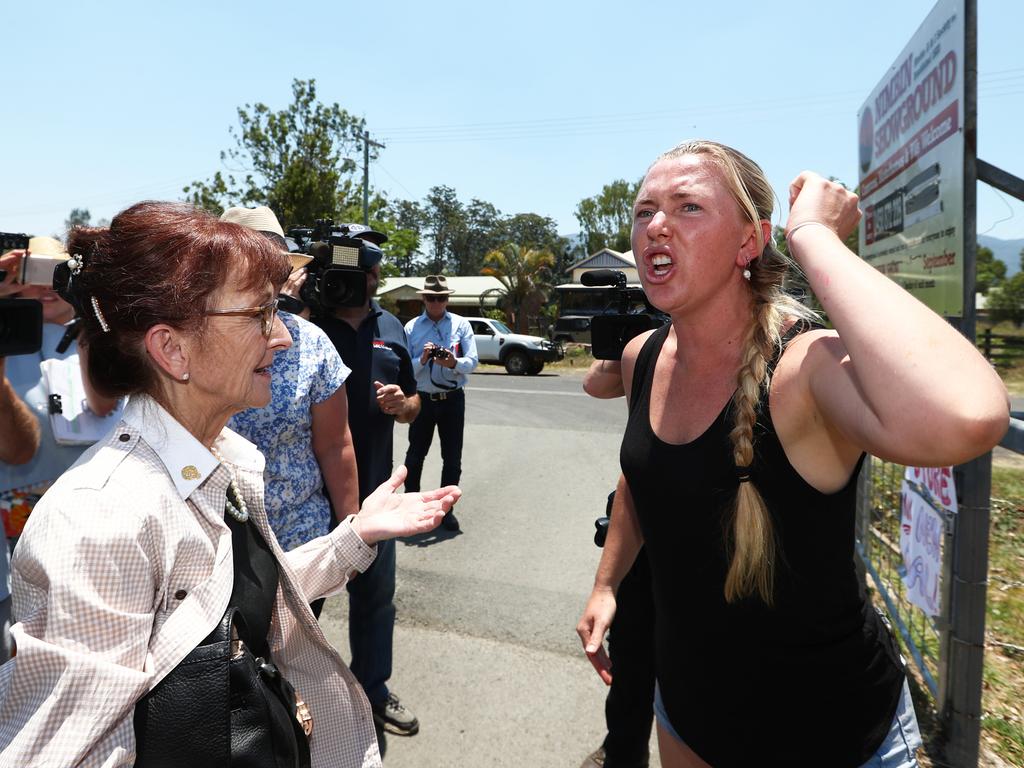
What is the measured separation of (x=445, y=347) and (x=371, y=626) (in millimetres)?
3626

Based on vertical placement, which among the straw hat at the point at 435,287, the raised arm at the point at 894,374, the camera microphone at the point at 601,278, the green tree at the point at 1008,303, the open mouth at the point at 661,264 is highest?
the green tree at the point at 1008,303

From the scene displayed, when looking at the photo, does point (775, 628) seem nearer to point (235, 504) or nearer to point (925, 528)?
point (235, 504)

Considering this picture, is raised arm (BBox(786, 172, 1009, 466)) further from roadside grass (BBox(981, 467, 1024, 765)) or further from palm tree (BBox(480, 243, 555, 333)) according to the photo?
palm tree (BBox(480, 243, 555, 333))

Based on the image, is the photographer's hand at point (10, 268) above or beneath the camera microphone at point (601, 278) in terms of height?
beneath

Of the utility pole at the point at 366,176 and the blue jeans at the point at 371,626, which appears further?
the utility pole at the point at 366,176

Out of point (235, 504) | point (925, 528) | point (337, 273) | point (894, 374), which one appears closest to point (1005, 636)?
point (925, 528)

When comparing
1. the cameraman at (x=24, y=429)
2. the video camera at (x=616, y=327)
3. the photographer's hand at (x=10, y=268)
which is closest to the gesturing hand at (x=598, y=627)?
the video camera at (x=616, y=327)

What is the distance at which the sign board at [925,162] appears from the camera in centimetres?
229

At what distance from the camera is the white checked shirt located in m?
1.05

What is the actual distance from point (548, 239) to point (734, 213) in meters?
71.3

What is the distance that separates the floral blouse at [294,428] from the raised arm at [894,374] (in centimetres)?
171

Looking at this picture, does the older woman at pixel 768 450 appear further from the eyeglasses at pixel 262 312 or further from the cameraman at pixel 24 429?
the cameraman at pixel 24 429

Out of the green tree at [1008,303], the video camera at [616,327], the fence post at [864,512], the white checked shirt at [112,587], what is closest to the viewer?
the white checked shirt at [112,587]

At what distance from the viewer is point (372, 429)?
3.13 metres
